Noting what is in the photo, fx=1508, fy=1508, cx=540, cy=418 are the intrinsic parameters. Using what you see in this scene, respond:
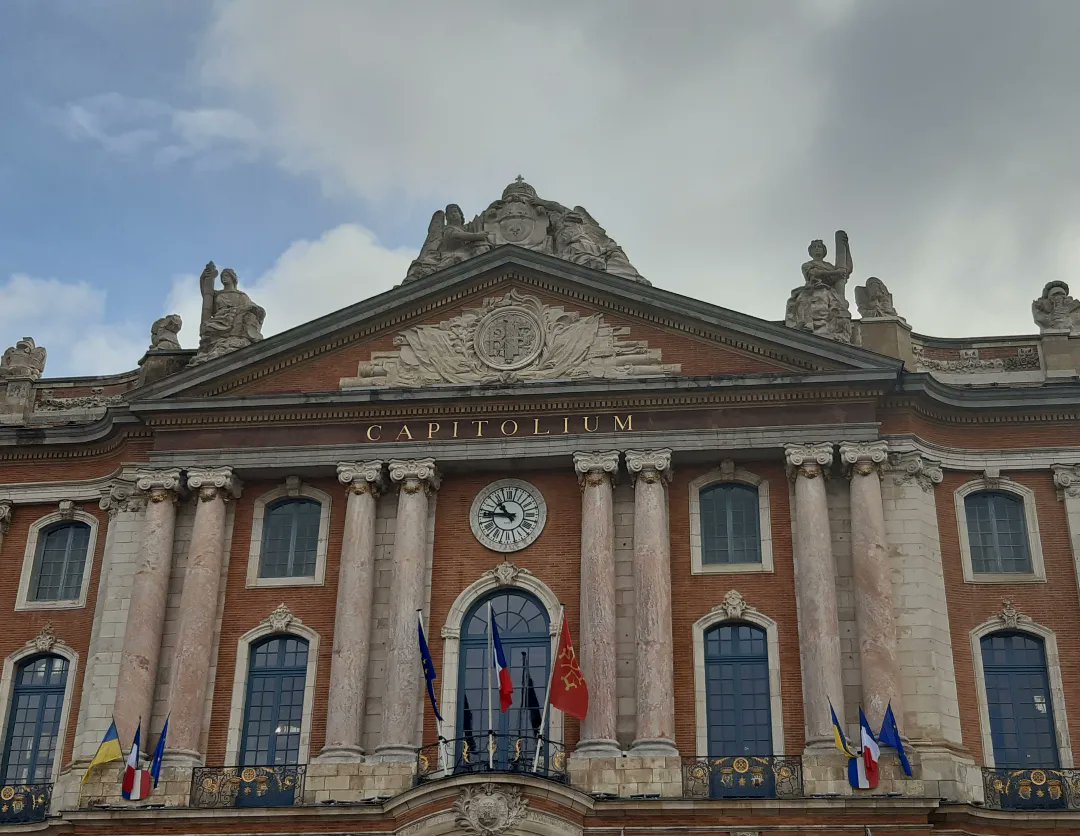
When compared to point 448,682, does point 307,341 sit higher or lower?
higher

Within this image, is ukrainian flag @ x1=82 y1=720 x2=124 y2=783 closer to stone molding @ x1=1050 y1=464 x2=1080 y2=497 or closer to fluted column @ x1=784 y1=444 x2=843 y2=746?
fluted column @ x1=784 y1=444 x2=843 y2=746

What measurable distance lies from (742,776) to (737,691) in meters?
1.92

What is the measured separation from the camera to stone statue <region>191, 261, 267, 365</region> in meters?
33.8

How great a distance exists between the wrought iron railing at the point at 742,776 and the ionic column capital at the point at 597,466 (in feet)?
19.4

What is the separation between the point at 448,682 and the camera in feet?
97.9

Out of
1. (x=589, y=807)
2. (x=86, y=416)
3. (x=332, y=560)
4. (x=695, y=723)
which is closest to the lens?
(x=589, y=807)

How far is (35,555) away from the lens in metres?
33.2

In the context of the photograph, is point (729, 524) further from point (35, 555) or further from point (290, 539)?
point (35, 555)

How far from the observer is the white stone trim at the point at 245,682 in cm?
2962

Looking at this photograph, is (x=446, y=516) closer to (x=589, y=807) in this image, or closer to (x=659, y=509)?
(x=659, y=509)

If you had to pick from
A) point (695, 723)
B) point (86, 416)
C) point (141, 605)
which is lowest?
point (695, 723)

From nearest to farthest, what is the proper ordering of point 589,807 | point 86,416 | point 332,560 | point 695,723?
1. point 589,807
2. point 695,723
3. point 332,560
4. point 86,416

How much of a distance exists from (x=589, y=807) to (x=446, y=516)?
724cm

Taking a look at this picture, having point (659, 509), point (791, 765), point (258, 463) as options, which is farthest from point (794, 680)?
point (258, 463)
